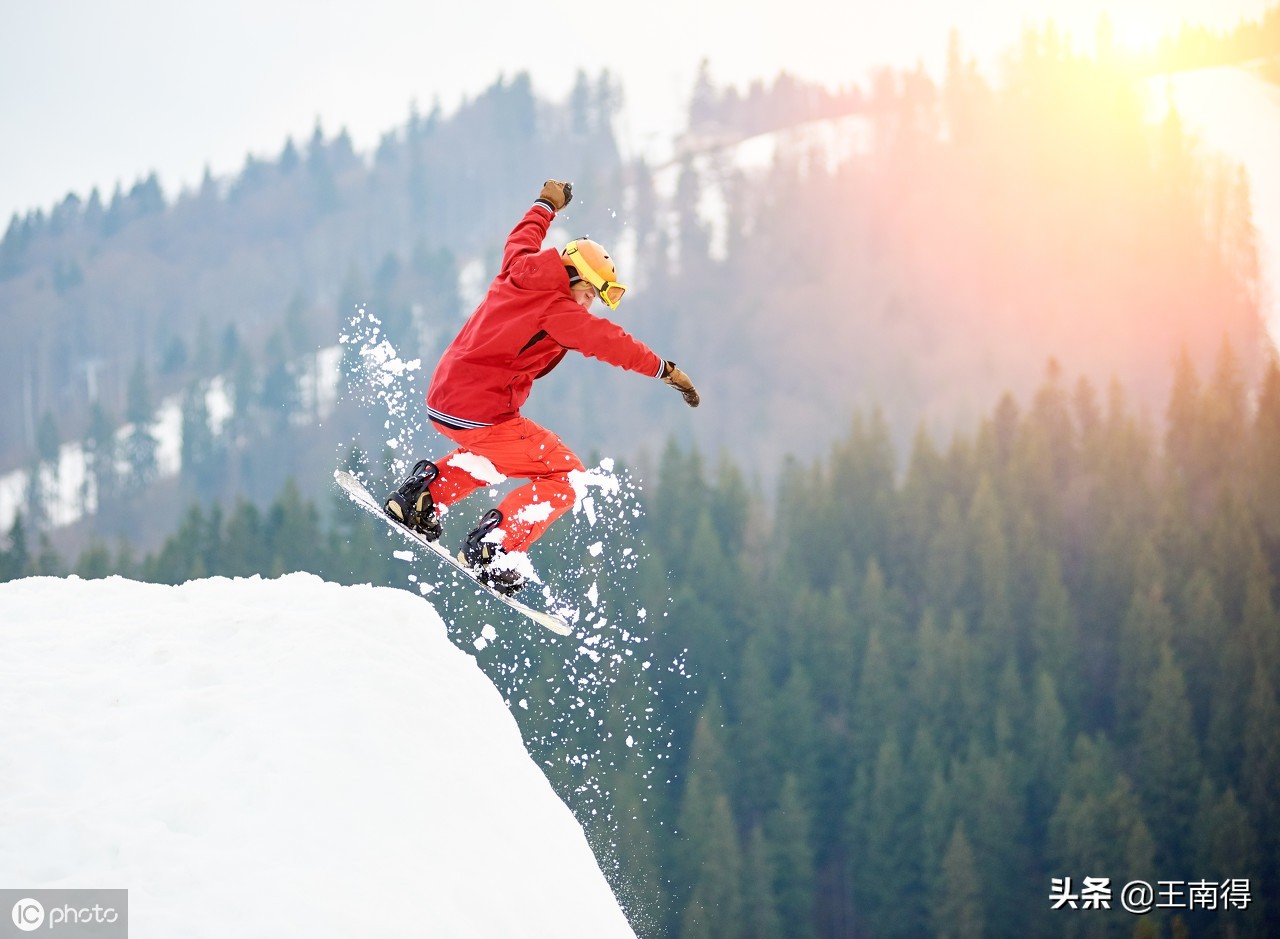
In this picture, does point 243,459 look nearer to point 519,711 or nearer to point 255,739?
point 519,711

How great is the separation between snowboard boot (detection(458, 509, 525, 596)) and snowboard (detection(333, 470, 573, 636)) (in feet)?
0.19

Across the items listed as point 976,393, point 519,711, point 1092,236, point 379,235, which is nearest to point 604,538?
point 519,711

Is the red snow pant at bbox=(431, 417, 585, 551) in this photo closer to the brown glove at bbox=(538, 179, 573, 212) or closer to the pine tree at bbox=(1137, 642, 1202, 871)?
→ the brown glove at bbox=(538, 179, 573, 212)

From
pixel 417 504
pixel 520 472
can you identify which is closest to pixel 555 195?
pixel 520 472

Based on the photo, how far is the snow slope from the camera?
17.3ft

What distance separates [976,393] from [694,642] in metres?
73.9

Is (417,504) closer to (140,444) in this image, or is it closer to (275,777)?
(275,777)

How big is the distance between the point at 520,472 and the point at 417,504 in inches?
33.0

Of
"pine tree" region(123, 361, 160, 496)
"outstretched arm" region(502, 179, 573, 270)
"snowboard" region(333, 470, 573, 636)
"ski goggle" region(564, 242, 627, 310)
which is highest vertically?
"outstretched arm" region(502, 179, 573, 270)

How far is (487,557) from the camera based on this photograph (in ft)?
31.7

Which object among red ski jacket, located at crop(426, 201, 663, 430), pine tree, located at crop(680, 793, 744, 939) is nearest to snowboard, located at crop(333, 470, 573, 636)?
red ski jacket, located at crop(426, 201, 663, 430)

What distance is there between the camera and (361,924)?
5301mm

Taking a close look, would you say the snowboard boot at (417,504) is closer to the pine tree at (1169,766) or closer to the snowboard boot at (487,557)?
the snowboard boot at (487,557)

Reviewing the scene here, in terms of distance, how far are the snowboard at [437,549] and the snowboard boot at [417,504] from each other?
2.1 inches
